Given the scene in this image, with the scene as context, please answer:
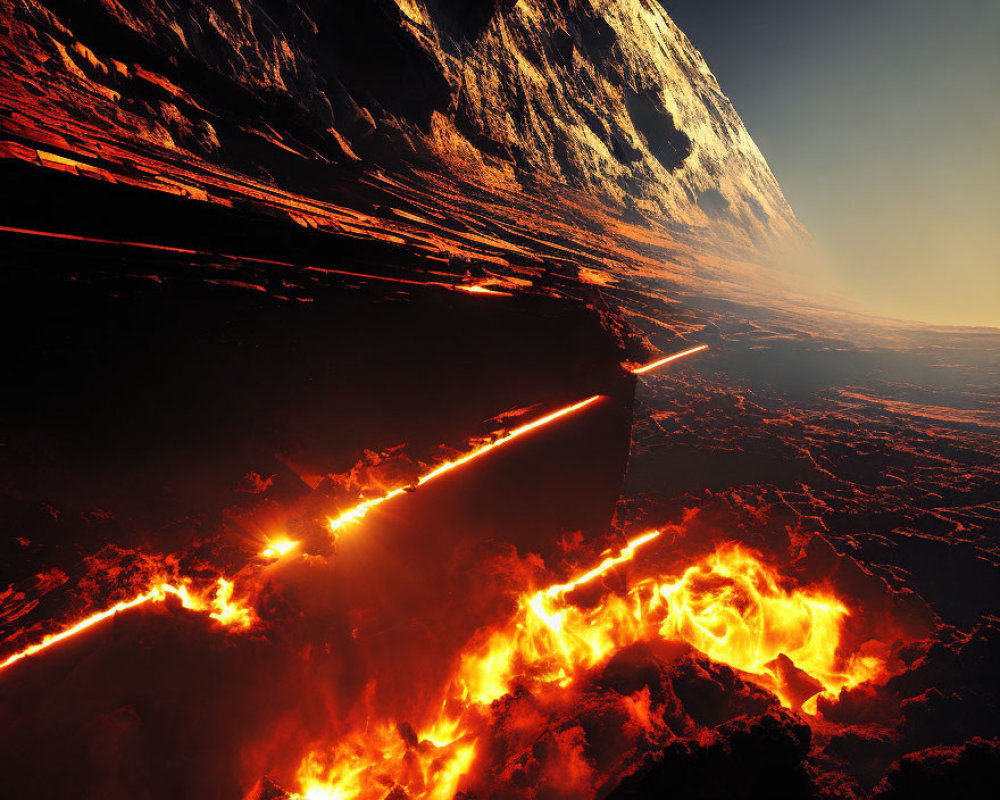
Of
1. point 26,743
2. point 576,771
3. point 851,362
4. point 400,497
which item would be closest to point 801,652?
point 576,771

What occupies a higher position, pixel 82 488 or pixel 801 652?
pixel 82 488

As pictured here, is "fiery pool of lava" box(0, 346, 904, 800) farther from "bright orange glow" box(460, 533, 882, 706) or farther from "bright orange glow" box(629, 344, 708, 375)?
"bright orange glow" box(629, 344, 708, 375)

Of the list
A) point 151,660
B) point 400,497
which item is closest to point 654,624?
point 400,497

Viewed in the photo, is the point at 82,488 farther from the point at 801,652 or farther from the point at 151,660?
the point at 801,652

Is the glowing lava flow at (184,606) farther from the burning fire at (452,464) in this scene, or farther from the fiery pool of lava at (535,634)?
the burning fire at (452,464)

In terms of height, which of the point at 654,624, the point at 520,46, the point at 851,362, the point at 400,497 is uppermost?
the point at 520,46

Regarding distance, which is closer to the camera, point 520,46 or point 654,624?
point 654,624

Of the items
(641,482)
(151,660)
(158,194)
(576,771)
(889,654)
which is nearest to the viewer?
(158,194)

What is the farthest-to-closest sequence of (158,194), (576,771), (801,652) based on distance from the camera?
(801,652) < (576,771) < (158,194)
